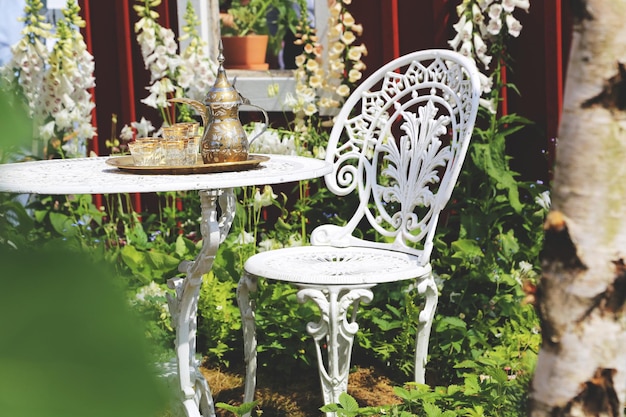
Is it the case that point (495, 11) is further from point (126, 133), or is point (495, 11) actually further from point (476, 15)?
point (126, 133)

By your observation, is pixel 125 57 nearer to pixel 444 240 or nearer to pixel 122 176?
pixel 444 240

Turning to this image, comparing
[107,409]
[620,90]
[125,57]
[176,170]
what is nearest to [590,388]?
[620,90]

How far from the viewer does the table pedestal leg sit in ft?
8.84

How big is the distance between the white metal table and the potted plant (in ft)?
8.99

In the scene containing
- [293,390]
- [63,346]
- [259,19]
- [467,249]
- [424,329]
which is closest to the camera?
[63,346]

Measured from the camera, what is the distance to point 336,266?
2.93 metres

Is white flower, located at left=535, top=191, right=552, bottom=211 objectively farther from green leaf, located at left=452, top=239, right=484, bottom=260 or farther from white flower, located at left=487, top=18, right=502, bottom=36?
white flower, located at left=487, top=18, right=502, bottom=36

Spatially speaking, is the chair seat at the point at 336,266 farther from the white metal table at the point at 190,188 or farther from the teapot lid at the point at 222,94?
the teapot lid at the point at 222,94

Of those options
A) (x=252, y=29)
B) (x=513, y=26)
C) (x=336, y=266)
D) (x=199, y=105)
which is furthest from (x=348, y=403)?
(x=252, y=29)

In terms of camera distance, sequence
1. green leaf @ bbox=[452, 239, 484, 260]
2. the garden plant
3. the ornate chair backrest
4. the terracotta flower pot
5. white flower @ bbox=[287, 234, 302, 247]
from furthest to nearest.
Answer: the terracotta flower pot, white flower @ bbox=[287, 234, 302, 247], green leaf @ bbox=[452, 239, 484, 260], the garden plant, the ornate chair backrest

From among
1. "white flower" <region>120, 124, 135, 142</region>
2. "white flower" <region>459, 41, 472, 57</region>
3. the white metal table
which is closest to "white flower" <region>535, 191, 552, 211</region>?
"white flower" <region>459, 41, 472, 57</region>

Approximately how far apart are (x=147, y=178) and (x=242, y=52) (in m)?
3.38

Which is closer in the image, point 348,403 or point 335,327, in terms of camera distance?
point 348,403

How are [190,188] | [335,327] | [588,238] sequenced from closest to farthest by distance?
1. [588,238]
2. [190,188]
3. [335,327]
